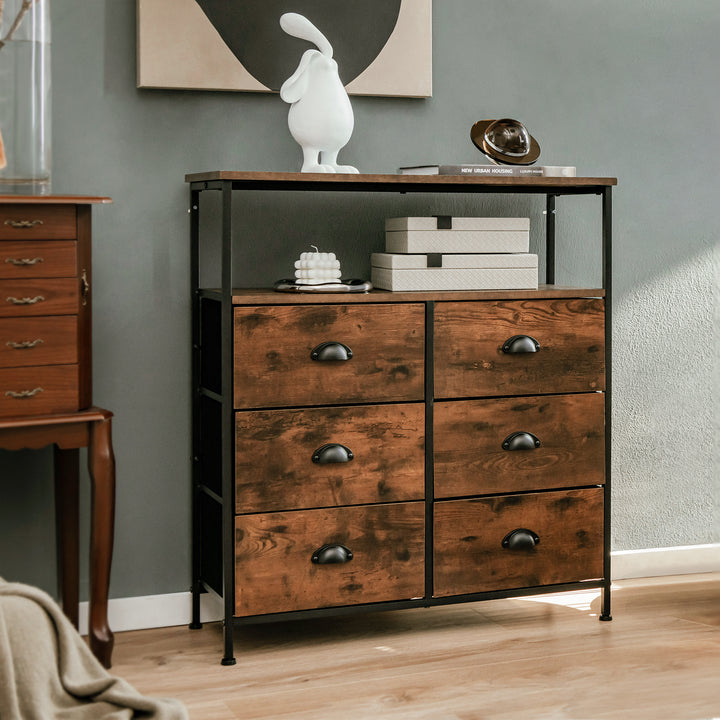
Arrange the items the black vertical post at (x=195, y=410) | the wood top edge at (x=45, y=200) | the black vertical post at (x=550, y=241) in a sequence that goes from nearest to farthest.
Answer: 1. the wood top edge at (x=45, y=200)
2. the black vertical post at (x=195, y=410)
3. the black vertical post at (x=550, y=241)

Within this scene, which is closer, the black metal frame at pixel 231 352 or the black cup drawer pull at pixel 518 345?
the black metal frame at pixel 231 352

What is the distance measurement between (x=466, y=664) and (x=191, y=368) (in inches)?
39.3

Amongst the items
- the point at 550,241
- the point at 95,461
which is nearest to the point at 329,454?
the point at 95,461

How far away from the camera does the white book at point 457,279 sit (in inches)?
102

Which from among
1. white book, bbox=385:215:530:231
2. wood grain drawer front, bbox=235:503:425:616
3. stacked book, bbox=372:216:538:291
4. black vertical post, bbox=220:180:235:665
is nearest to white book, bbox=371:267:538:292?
stacked book, bbox=372:216:538:291

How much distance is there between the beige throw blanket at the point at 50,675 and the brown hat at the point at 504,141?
61.1 inches

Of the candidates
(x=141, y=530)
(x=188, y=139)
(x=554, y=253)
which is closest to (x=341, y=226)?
(x=188, y=139)

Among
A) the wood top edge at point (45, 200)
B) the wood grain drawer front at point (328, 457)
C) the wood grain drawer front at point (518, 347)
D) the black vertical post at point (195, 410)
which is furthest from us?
the black vertical post at point (195, 410)

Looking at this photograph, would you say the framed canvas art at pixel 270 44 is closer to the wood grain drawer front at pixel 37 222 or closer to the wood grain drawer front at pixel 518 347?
the wood grain drawer front at pixel 37 222

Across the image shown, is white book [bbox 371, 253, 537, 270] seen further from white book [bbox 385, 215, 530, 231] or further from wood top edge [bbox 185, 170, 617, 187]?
wood top edge [bbox 185, 170, 617, 187]

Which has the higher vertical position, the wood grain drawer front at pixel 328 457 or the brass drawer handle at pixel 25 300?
the brass drawer handle at pixel 25 300

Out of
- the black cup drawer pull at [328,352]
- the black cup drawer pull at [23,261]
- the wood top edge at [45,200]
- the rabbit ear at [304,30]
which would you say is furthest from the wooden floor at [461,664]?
the rabbit ear at [304,30]

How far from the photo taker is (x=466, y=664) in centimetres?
246

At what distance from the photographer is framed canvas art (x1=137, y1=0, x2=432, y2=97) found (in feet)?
8.55
